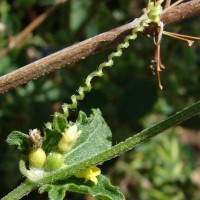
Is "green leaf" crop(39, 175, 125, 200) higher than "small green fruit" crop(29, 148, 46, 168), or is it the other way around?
"small green fruit" crop(29, 148, 46, 168)

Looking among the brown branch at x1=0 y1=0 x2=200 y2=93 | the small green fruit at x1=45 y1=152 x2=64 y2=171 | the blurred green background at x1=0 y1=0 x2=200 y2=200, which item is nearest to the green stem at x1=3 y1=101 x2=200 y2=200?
the small green fruit at x1=45 y1=152 x2=64 y2=171

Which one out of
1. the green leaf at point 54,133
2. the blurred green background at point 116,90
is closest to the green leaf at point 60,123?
the green leaf at point 54,133

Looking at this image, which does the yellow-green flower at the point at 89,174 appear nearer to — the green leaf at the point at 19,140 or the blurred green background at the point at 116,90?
the green leaf at the point at 19,140

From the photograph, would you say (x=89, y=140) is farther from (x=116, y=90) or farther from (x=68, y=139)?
(x=116, y=90)

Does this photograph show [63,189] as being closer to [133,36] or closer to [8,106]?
[133,36]

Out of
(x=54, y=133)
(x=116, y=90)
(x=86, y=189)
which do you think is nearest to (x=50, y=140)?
(x=54, y=133)

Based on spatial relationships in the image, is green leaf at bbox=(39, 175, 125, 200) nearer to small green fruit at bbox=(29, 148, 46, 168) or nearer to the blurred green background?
small green fruit at bbox=(29, 148, 46, 168)
